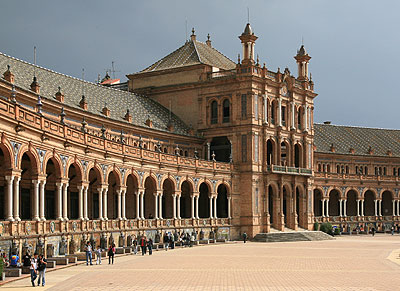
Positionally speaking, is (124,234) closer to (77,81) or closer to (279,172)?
(77,81)

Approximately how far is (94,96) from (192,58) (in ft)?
63.6

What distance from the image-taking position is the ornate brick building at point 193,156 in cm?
5553

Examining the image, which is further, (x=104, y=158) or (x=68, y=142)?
(x=104, y=158)

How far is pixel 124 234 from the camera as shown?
2479 inches

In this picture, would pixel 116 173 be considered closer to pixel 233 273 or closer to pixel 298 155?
pixel 233 273

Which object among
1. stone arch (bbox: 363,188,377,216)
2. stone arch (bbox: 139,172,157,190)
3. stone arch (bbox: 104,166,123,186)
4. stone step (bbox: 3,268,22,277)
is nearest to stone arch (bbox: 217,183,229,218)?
stone arch (bbox: 139,172,157,190)

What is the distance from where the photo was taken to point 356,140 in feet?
397

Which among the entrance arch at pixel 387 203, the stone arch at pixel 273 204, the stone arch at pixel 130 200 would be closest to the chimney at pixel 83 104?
the stone arch at pixel 130 200

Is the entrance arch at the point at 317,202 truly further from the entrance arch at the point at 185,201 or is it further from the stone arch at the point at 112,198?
the stone arch at the point at 112,198

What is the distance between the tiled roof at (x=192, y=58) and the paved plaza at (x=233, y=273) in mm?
40927

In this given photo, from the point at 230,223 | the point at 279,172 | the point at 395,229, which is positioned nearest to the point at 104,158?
the point at 230,223

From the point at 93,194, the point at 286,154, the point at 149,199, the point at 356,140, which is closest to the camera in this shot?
the point at 93,194

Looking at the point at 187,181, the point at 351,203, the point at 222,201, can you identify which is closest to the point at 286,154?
the point at 222,201

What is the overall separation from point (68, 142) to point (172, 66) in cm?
4508
